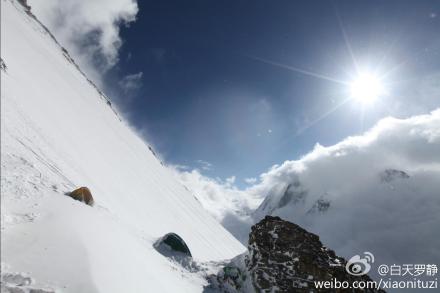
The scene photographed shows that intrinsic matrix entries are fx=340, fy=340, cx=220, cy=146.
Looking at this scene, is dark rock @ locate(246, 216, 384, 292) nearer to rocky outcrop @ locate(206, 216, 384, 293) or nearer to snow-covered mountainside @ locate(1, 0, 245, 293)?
rocky outcrop @ locate(206, 216, 384, 293)

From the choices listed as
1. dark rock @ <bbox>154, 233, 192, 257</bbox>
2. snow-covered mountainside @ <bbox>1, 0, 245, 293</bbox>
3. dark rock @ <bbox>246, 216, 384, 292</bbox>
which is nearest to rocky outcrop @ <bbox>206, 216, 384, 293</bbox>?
dark rock @ <bbox>246, 216, 384, 292</bbox>

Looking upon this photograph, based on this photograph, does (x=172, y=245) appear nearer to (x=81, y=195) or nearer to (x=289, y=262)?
(x=81, y=195)

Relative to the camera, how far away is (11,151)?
1338cm

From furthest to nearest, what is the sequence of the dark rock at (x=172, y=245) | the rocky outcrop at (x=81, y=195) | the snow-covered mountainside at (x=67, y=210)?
1. the dark rock at (x=172, y=245)
2. the rocky outcrop at (x=81, y=195)
3. the snow-covered mountainside at (x=67, y=210)

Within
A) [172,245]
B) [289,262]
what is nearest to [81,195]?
[172,245]

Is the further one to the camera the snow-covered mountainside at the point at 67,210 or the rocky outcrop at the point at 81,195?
the rocky outcrop at the point at 81,195

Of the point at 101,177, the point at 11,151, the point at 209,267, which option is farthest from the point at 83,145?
the point at 209,267

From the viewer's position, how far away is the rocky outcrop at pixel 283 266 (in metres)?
17.6

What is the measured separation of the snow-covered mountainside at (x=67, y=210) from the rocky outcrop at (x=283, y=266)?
2.72 m

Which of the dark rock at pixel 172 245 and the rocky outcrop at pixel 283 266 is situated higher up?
the rocky outcrop at pixel 283 266

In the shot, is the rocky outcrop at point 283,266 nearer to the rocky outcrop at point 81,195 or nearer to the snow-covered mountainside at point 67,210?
the snow-covered mountainside at point 67,210

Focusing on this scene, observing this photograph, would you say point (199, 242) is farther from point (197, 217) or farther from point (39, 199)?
point (39, 199)

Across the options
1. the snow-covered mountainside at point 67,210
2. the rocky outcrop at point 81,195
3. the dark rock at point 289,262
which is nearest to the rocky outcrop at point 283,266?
the dark rock at point 289,262

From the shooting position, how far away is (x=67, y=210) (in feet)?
42.8
